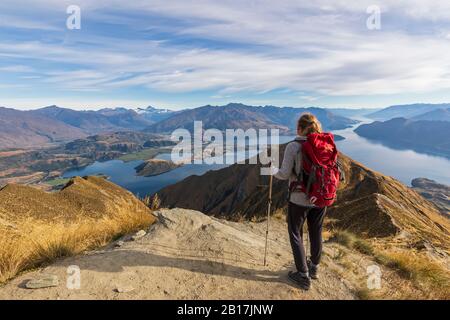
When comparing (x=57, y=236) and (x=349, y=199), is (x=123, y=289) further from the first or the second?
(x=349, y=199)

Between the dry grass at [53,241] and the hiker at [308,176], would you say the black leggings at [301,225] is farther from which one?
the dry grass at [53,241]

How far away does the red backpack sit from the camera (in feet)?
16.4

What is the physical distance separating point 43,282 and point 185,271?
2445mm

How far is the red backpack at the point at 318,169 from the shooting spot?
500 centimetres

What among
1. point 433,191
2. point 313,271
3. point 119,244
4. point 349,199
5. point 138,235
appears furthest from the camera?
point 433,191

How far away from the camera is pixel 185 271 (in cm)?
584

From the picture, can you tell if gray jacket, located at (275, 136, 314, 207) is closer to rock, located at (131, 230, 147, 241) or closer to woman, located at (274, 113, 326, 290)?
woman, located at (274, 113, 326, 290)

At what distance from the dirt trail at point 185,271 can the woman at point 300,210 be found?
0.33m

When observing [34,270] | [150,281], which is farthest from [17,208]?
[150,281]

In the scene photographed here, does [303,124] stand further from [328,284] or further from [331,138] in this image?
[328,284]

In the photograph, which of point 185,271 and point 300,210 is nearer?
point 300,210

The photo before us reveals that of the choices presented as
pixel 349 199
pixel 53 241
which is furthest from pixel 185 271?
pixel 349 199

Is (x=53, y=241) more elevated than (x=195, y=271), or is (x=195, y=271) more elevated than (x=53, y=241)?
(x=53, y=241)

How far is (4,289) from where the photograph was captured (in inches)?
196
